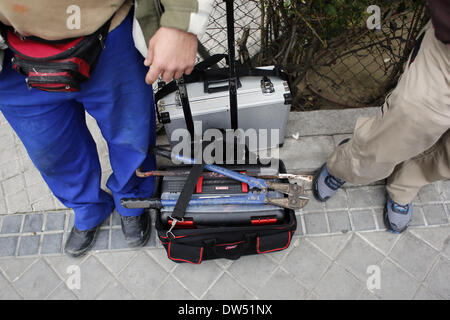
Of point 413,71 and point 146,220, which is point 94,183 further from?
point 413,71

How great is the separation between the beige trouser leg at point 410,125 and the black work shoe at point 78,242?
169 cm

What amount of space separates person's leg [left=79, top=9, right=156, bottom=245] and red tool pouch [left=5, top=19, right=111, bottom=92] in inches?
5.7

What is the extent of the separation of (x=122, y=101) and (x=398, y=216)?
1.84 m

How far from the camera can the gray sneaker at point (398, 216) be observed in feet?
7.20

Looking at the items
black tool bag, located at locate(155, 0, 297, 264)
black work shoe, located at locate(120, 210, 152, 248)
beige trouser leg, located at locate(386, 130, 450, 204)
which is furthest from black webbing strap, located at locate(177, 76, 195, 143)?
beige trouser leg, located at locate(386, 130, 450, 204)

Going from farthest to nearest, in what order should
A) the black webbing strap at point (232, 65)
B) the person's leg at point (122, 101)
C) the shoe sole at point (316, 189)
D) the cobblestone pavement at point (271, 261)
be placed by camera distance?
the shoe sole at point (316, 189) < the cobblestone pavement at point (271, 261) < the black webbing strap at point (232, 65) < the person's leg at point (122, 101)

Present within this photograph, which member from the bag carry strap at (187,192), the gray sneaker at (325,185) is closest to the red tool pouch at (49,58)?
the bag carry strap at (187,192)

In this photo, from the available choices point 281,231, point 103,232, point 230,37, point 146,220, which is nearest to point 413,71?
point 230,37

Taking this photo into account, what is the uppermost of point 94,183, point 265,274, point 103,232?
point 94,183

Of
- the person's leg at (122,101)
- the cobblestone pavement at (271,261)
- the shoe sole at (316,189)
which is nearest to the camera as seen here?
the person's leg at (122,101)

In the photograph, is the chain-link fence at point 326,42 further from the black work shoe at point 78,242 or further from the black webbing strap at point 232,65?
the black work shoe at point 78,242

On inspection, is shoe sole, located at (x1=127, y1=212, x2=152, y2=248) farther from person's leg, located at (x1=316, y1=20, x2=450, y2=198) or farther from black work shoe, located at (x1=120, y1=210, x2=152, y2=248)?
person's leg, located at (x1=316, y1=20, x2=450, y2=198)

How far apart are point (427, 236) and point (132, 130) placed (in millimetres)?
2012

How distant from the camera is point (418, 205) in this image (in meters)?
2.36
